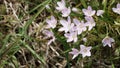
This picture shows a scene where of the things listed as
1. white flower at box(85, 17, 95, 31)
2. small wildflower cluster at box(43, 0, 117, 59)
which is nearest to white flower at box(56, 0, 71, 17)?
small wildflower cluster at box(43, 0, 117, 59)

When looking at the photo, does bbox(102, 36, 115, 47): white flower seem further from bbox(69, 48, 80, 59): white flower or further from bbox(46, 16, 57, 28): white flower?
bbox(46, 16, 57, 28): white flower

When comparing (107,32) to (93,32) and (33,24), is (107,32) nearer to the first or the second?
(93,32)

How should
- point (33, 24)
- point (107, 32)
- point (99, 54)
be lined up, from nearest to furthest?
point (107, 32) → point (99, 54) → point (33, 24)

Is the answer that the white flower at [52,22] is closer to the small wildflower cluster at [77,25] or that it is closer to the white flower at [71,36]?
the small wildflower cluster at [77,25]

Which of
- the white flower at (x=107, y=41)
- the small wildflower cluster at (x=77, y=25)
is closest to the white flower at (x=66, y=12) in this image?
the small wildflower cluster at (x=77, y=25)

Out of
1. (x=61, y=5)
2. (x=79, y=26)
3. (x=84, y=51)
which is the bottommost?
(x=84, y=51)

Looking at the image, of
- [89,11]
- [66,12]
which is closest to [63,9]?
[66,12]

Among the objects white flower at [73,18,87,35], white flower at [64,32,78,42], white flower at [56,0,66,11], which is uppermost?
white flower at [56,0,66,11]

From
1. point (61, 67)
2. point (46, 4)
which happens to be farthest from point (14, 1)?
point (61, 67)

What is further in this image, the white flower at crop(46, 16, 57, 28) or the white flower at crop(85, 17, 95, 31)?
the white flower at crop(46, 16, 57, 28)

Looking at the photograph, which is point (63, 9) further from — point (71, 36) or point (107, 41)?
point (107, 41)

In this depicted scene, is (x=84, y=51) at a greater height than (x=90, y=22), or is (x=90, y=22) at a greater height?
(x=90, y=22)
